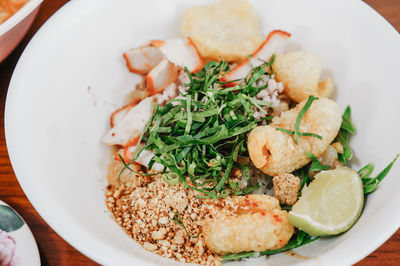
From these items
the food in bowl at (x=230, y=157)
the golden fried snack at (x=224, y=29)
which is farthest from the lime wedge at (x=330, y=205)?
the golden fried snack at (x=224, y=29)

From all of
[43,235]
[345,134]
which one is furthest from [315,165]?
[43,235]

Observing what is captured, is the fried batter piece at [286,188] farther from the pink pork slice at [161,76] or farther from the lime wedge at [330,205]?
the pink pork slice at [161,76]

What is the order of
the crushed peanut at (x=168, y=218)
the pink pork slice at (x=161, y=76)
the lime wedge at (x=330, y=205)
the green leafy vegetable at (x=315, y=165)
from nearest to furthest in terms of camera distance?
the lime wedge at (x=330, y=205)
the crushed peanut at (x=168, y=218)
the green leafy vegetable at (x=315, y=165)
the pink pork slice at (x=161, y=76)

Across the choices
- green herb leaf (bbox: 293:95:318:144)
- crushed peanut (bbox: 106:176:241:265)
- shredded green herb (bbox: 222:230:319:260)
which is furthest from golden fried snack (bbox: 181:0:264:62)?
shredded green herb (bbox: 222:230:319:260)

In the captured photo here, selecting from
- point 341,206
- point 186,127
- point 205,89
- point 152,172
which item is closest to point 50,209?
point 152,172

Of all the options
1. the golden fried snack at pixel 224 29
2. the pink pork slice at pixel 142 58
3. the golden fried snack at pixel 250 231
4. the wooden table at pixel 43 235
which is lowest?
the wooden table at pixel 43 235

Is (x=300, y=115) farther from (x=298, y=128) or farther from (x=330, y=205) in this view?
(x=330, y=205)

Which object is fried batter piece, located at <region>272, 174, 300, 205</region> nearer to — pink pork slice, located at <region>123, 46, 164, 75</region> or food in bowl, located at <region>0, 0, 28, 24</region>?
pink pork slice, located at <region>123, 46, 164, 75</region>
